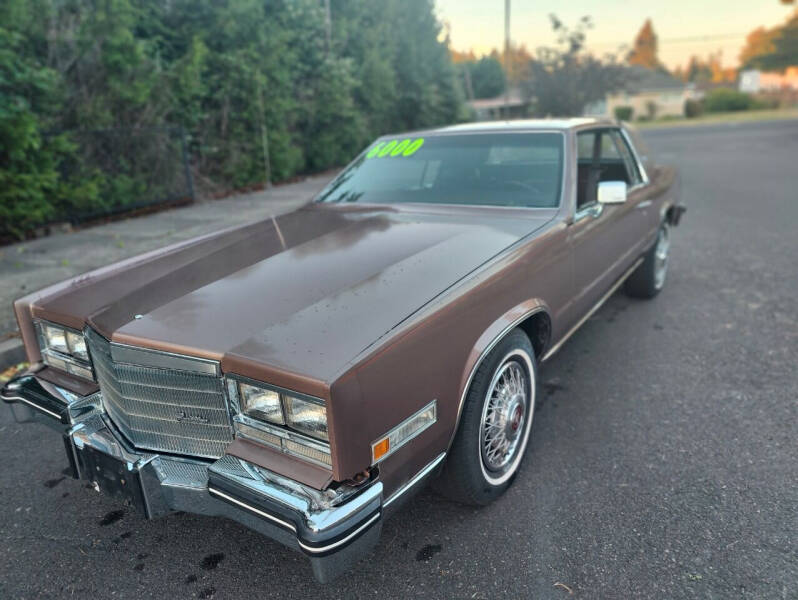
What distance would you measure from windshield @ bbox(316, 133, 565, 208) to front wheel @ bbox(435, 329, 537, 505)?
100 cm

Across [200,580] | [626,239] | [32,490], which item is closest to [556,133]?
[626,239]

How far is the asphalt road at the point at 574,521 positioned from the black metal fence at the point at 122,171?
5.41 m

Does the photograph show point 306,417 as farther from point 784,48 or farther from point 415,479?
point 784,48

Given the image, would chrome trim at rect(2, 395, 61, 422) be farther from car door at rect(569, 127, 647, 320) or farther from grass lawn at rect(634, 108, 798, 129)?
grass lawn at rect(634, 108, 798, 129)

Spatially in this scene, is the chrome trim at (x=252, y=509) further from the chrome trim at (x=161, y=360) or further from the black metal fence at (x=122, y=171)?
the black metal fence at (x=122, y=171)

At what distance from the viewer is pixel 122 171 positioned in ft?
28.9

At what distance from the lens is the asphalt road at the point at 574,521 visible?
211 cm

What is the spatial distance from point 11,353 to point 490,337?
341cm

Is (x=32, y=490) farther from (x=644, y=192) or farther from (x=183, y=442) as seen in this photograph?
(x=644, y=192)

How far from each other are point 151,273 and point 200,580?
133 cm

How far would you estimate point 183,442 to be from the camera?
2066mm

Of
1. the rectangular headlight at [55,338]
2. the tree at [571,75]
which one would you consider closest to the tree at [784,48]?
the tree at [571,75]

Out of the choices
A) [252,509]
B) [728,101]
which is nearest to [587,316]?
[252,509]

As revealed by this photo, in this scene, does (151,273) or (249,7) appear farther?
(249,7)
